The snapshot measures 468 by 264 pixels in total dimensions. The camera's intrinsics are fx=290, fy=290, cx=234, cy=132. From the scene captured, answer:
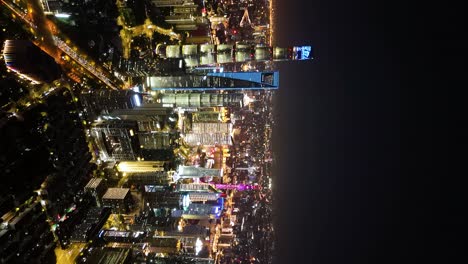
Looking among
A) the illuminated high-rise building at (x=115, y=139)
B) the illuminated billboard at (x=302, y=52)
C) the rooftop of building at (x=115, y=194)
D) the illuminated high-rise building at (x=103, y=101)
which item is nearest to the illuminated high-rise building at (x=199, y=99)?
the illuminated billboard at (x=302, y=52)

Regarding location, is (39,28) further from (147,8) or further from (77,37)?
(147,8)

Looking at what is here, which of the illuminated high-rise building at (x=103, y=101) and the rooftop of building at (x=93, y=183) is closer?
the rooftop of building at (x=93, y=183)

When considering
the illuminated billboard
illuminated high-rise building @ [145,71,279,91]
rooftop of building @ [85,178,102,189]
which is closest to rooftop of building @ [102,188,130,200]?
rooftop of building @ [85,178,102,189]

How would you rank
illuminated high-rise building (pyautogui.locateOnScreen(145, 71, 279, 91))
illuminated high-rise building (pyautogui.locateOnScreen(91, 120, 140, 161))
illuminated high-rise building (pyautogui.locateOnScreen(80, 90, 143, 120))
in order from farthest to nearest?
illuminated high-rise building (pyautogui.locateOnScreen(145, 71, 279, 91)), illuminated high-rise building (pyautogui.locateOnScreen(91, 120, 140, 161)), illuminated high-rise building (pyautogui.locateOnScreen(80, 90, 143, 120))

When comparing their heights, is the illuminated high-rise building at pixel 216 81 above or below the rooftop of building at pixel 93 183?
above

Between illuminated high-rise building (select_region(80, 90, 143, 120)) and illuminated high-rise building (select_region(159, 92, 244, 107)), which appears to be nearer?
illuminated high-rise building (select_region(80, 90, 143, 120))

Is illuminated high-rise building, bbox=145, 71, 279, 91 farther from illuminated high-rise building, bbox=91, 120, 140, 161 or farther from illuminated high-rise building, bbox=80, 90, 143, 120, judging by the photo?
illuminated high-rise building, bbox=91, 120, 140, 161

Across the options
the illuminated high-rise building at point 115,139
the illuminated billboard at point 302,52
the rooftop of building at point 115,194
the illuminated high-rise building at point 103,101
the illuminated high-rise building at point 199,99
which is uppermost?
the illuminated billboard at point 302,52

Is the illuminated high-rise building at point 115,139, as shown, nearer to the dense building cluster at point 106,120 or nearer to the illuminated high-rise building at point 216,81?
the dense building cluster at point 106,120

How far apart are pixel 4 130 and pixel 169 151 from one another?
8.77 m

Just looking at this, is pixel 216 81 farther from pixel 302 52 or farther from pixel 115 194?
pixel 115 194

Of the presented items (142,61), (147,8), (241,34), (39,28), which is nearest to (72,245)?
(39,28)

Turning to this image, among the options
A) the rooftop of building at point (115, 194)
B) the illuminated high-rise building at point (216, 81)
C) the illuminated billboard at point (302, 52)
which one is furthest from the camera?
the illuminated high-rise building at point (216, 81)

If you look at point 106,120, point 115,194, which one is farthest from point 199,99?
point 115,194
